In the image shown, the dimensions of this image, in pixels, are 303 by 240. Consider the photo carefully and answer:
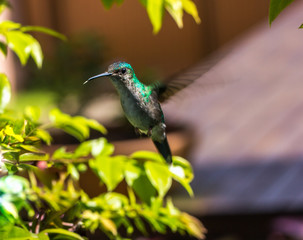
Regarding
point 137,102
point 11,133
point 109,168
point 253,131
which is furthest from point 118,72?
point 253,131

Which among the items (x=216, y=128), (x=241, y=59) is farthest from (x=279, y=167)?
(x=241, y=59)

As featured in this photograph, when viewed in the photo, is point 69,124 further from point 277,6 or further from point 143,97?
point 277,6

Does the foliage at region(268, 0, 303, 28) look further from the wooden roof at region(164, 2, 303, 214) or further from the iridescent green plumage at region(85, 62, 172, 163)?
the wooden roof at region(164, 2, 303, 214)

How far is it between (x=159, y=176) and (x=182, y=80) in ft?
0.76

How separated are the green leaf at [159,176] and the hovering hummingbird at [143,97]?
156 millimetres

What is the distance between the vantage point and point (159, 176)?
1.00 metres

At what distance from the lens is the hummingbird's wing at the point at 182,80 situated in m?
0.78

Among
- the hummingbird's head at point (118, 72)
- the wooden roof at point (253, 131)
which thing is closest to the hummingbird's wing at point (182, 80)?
the hummingbird's head at point (118, 72)

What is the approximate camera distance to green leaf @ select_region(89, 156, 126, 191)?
97cm

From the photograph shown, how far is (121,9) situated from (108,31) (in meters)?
0.39

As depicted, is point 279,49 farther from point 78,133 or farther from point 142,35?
point 78,133

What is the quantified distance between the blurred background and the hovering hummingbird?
0.02 metres

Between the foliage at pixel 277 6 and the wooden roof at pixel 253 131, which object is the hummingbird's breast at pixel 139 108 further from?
the wooden roof at pixel 253 131

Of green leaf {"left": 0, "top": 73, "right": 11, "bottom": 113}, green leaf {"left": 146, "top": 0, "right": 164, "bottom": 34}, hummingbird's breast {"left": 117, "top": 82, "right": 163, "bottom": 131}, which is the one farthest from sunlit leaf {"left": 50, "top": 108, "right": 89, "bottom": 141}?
hummingbird's breast {"left": 117, "top": 82, "right": 163, "bottom": 131}
